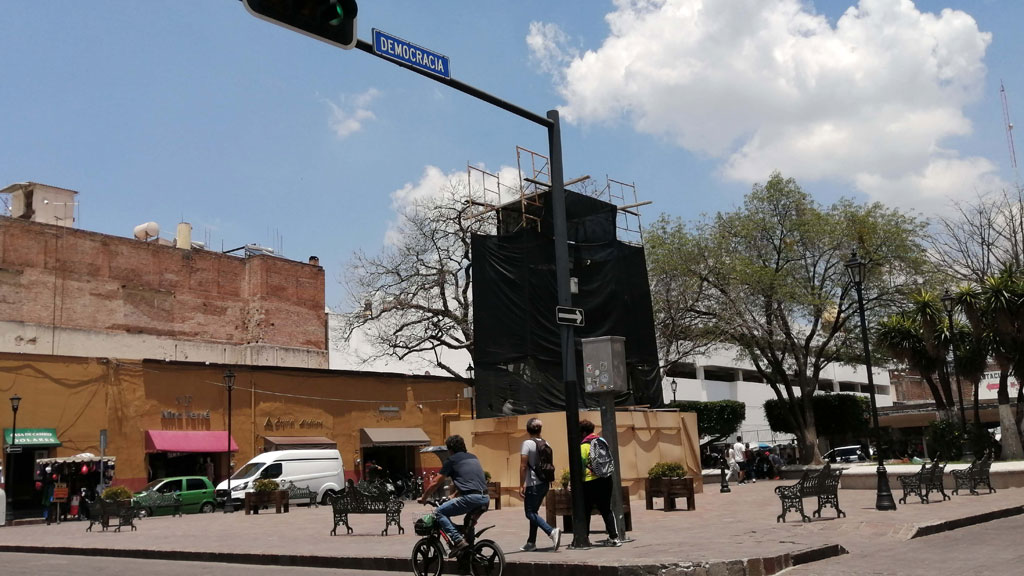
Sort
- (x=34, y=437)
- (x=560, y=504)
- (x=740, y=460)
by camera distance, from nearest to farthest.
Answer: (x=560, y=504), (x=34, y=437), (x=740, y=460)

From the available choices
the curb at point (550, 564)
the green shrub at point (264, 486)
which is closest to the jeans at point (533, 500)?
the curb at point (550, 564)

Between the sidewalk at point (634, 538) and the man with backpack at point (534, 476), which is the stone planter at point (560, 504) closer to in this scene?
the sidewalk at point (634, 538)

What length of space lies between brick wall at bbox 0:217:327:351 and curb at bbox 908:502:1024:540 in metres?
40.0

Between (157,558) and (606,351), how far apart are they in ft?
28.5

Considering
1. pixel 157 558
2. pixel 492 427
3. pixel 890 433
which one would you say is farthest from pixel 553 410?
pixel 890 433

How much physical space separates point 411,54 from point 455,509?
5075 mm

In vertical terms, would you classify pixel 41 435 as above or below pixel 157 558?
above

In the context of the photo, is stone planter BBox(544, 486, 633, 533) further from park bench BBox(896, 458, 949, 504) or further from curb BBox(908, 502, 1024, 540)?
park bench BBox(896, 458, 949, 504)

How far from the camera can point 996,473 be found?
74.4ft

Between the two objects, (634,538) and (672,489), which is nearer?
(634,538)

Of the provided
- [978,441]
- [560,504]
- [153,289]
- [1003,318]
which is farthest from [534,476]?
[153,289]

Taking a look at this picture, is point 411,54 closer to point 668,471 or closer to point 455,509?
point 455,509

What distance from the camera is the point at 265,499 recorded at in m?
26.4

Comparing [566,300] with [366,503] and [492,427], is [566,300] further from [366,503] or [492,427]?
[492,427]
